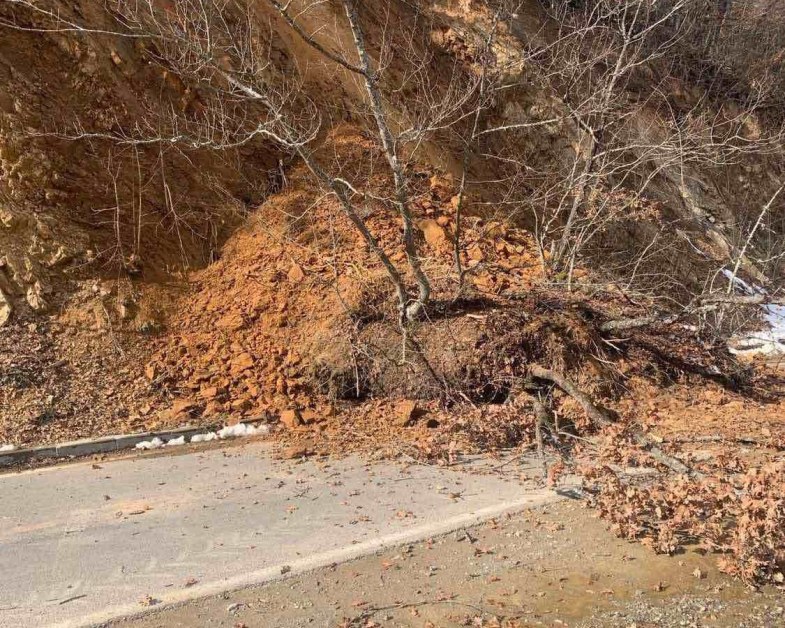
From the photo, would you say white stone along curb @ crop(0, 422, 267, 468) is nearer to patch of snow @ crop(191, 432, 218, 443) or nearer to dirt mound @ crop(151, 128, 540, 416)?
patch of snow @ crop(191, 432, 218, 443)

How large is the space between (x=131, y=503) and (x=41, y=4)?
799 cm

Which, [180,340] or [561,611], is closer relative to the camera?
[561,611]

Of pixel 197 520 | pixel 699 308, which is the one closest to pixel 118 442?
pixel 197 520

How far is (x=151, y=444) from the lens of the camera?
6.93m

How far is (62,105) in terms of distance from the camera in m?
9.41

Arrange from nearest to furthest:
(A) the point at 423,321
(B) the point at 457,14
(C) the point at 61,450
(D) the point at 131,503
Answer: (D) the point at 131,503 → (C) the point at 61,450 → (A) the point at 423,321 → (B) the point at 457,14

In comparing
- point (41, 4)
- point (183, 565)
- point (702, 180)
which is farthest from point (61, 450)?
point (702, 180)

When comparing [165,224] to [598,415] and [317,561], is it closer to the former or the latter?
[598,415]

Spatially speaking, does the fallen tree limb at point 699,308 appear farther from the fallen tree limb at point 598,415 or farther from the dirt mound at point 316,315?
the dirt mound at point 316,315

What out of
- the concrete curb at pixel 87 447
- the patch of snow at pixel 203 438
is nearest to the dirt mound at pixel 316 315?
the patch of snow at pixel 203 438

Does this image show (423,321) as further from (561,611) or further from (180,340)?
(561,611)

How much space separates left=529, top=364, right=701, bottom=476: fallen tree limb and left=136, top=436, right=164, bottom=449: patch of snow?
14.0 ft

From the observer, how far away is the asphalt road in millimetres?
3906

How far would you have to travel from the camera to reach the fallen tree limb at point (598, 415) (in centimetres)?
543
